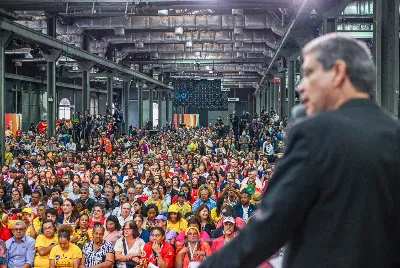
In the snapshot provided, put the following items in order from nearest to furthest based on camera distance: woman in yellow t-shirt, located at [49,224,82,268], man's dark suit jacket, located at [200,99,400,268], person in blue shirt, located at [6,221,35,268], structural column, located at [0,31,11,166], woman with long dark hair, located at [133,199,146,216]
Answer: man's dark suit jacket, located at [200,99,400,268] → woman in yellow t-shirt, located at [49,224,82,268] → person in blue shirt, located at [6,221,35,268] → woman with long dark hair, located at [133,199,146,216] → structural column, located at [0,31,11,166]

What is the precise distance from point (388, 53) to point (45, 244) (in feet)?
20.4

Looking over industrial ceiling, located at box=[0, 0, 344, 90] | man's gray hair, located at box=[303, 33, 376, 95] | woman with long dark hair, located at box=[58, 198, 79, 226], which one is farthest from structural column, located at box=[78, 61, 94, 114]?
man's gray hair, located at box=[303, 33, 376, 95]

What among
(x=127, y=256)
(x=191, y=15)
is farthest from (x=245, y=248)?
(x=191, y=15)

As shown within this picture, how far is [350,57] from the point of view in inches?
64.4

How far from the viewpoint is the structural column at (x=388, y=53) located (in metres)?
9.35

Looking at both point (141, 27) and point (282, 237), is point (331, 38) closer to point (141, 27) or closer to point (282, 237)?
point (282, 237)

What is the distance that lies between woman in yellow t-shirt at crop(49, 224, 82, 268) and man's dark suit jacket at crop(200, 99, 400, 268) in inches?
Result: 266

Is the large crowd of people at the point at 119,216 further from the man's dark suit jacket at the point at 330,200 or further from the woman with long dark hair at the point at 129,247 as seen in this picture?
the man's dark suit jacket at the point at 330,200

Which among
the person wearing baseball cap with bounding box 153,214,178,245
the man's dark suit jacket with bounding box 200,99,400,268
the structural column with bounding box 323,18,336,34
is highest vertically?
the structural column with bounding box 323,18,336,34

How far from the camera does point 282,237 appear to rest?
1556mm

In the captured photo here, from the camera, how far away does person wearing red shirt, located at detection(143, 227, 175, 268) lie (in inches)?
300

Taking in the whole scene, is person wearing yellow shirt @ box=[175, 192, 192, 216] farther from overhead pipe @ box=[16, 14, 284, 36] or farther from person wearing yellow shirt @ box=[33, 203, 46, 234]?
overhead pipe @ box=[16, 14, 284, 36]

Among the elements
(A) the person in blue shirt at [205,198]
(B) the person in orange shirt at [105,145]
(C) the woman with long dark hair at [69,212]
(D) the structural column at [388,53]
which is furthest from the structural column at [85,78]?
(D) the structural column at [388,53]

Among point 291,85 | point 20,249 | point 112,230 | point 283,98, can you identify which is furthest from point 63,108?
point 112,230
